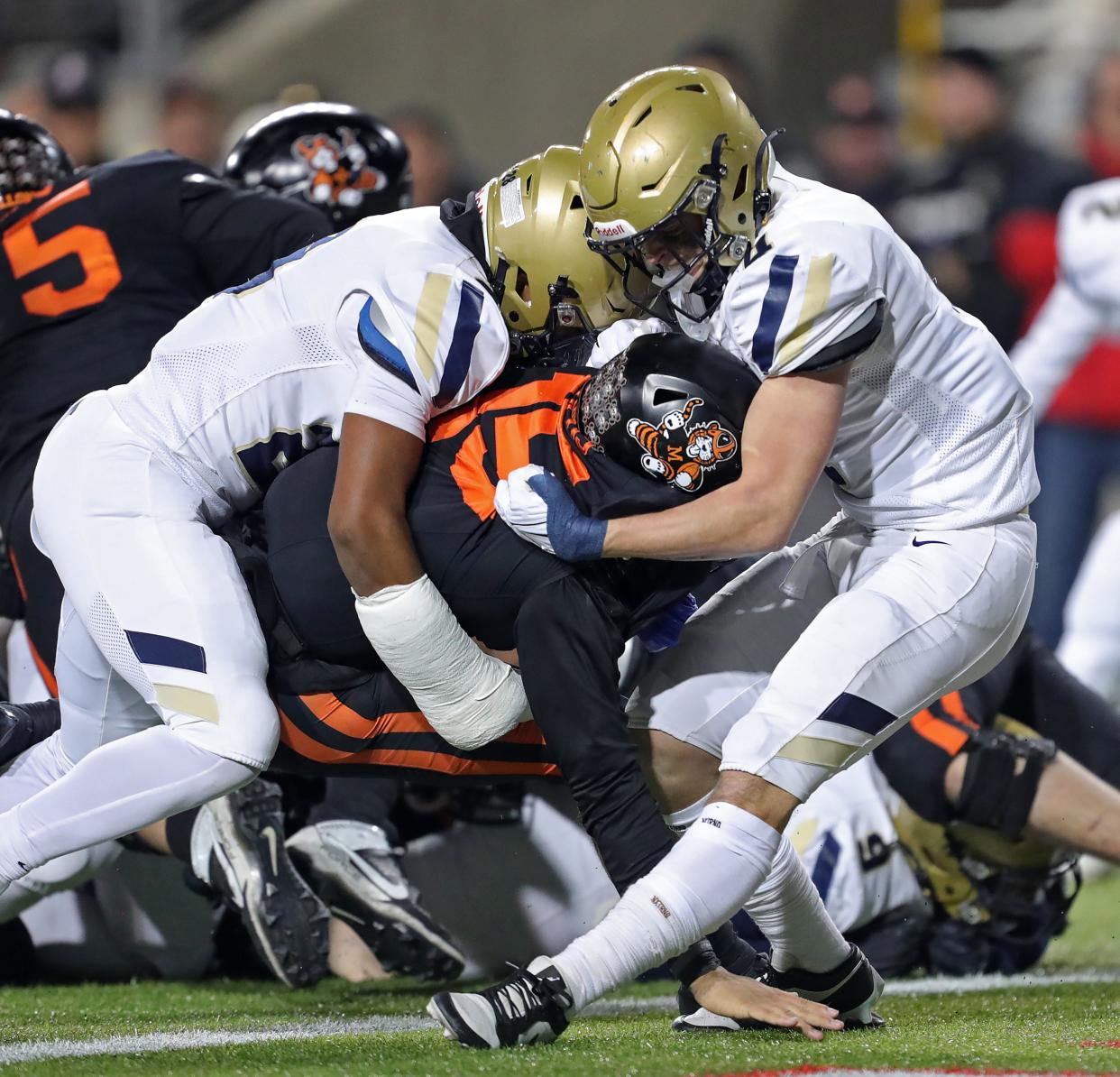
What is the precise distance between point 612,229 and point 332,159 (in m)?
1.86

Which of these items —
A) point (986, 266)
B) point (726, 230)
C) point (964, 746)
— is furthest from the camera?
point (986, 266)

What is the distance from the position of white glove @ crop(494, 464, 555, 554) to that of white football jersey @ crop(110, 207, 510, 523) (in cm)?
19

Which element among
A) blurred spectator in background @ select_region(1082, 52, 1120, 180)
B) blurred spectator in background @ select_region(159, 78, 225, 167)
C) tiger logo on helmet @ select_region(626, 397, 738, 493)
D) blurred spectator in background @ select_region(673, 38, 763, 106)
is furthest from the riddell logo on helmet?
blurred spectator in background @ select_region(159, 78, 225, 167)

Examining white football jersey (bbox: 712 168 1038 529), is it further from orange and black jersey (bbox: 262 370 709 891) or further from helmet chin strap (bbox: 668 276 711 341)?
orange and black jersey (bbox: 262 370 709 891)

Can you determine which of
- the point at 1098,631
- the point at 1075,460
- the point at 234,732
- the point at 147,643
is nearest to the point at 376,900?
the point at 234,732

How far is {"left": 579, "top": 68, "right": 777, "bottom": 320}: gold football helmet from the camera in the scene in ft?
10.7

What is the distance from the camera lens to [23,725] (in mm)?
3859

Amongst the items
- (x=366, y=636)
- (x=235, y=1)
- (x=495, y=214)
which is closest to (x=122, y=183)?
(x=495, y=214)

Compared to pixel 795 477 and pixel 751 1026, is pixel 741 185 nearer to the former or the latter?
pixel 795 477

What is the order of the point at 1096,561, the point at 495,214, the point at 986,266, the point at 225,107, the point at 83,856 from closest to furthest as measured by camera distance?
the point at 495,214 < the point at 83,856 < the point at 1096,561 < the point at 986,266 < the point at 225,107

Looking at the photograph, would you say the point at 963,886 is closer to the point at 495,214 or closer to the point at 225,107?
the point at 495,214

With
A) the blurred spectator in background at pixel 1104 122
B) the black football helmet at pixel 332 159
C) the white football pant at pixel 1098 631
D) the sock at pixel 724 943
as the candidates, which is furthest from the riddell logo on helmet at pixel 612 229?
the blurred spectator in background at pixel 1104 122

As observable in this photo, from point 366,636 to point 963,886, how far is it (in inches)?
67.5

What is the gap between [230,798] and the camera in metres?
4.07
